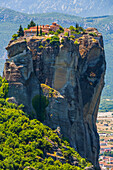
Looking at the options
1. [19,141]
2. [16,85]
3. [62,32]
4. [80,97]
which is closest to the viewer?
[19,141]

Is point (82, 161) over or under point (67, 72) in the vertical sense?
under

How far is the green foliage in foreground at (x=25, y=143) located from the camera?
288 ft

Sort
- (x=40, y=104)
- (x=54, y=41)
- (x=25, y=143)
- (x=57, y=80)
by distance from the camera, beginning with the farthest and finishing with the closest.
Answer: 1. (x=54, y=41)
2. (x=57, y=80)
3. (x=40, y=104)
4. (x=25, y=143)

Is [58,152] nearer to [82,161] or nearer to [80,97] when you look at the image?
[82,161]

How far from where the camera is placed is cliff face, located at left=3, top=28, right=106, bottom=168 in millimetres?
100688

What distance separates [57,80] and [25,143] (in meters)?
15.2

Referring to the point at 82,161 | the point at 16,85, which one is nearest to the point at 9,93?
the point at 16,85

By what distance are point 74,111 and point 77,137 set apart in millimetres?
5158

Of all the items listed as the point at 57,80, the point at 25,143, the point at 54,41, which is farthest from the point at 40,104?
the point at 54,41

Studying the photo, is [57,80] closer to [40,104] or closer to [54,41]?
[40,104]

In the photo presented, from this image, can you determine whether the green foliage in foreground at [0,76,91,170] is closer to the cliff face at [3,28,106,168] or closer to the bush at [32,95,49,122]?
the bush at [32,95,49,122]

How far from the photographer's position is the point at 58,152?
94.5 metres

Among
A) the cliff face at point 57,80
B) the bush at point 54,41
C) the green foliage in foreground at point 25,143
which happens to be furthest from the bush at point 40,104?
the bush at point 54,41

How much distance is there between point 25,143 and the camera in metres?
92.8
